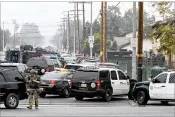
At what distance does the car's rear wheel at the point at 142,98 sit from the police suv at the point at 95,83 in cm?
184

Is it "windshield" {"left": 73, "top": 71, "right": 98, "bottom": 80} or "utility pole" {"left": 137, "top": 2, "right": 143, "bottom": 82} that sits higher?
"utility pole" {"left": 137, "top": 2, "right": 143, "bottom": 82}

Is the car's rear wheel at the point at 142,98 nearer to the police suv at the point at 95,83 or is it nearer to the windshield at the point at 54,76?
the police suv at the point at 95,83

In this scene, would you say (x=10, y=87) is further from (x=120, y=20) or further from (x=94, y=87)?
(x=120, y=20)

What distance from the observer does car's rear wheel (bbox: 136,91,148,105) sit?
71.0ft

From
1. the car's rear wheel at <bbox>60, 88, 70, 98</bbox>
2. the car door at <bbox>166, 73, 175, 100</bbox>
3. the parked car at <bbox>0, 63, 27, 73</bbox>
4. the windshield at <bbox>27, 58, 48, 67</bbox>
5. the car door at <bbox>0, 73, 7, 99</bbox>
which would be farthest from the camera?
the windshield at <bbox>27, 58, 48, 67</bbox>

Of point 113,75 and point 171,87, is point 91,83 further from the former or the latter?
point 171,87

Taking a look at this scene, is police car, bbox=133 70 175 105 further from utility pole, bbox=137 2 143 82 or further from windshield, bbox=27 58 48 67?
windshield, bbox=27 58 48 67

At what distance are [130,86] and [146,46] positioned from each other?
66719 mm

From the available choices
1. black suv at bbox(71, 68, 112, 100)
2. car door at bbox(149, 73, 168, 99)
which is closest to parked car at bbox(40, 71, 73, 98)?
black suv at bbox(71, 68, 112, 100)

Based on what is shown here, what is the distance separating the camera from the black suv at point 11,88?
57.9ft

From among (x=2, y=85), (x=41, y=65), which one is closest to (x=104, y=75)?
(x=2, y=85)

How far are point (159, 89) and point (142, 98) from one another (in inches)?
54.2

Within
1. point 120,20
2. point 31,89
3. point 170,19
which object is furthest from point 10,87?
point 120,20

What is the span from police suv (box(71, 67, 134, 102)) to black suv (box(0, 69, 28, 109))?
16.0ft
